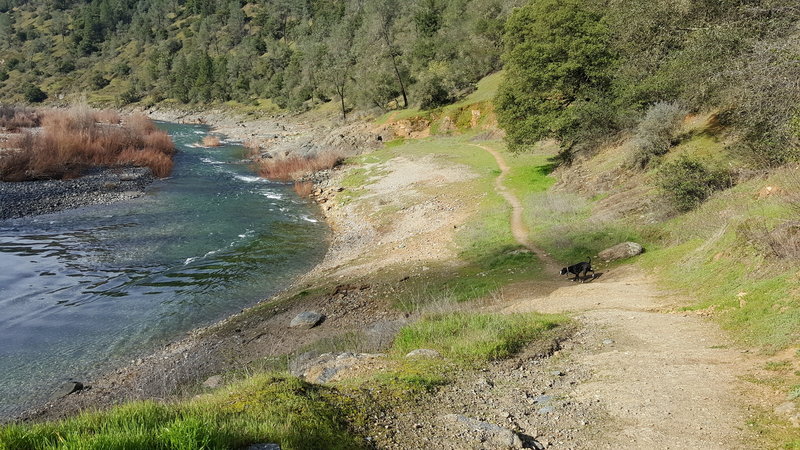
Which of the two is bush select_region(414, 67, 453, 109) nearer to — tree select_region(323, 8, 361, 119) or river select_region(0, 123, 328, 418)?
tree select_region(323, 8, 361, 119)

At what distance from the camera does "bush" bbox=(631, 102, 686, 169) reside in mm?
23359

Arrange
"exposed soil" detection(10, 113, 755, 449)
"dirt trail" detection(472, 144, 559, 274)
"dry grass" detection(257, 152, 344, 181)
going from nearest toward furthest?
"exposed soil" detection(10, 113, 755, 449) < "dirt trail" detection(472, 144, 559, 274) < "dry grass" detection(257, 152, 344, 181)

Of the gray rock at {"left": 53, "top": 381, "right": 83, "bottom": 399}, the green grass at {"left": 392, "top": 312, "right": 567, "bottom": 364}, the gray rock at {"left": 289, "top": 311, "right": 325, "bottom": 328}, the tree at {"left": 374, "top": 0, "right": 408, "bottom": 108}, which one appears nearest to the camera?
the green grass at {"left": 392, "top": 312, "right": 567, "bottom": 364}

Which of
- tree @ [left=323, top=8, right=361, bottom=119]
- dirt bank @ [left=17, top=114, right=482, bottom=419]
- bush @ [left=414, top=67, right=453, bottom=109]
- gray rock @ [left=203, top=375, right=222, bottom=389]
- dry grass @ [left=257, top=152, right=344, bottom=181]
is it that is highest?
tree @ [left=323, top=8, right=361, bottom=119]

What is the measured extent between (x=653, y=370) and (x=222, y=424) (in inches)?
278

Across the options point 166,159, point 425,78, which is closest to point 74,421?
point 166,159

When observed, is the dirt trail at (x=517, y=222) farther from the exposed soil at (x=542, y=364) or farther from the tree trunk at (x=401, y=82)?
the tree trunk at (x=401, y=82)

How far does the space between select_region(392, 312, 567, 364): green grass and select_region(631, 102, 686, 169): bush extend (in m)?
15.5

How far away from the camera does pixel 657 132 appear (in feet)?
76.6

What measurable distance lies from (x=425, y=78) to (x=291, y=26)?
10643 centimetres

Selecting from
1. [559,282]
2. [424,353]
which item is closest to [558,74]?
[559,282]

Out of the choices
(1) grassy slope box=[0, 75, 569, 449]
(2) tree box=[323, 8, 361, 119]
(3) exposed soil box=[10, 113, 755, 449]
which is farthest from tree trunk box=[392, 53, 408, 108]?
(1) grassy slope box=[0, 75, 569, 449]

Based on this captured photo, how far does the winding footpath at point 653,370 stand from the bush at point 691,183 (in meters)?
5.84

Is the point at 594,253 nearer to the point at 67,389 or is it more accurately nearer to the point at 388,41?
the point at 67,389
